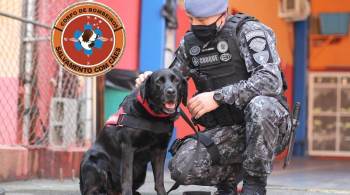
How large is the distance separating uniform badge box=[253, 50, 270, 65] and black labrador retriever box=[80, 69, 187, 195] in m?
0.50

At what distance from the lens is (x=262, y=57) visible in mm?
4023

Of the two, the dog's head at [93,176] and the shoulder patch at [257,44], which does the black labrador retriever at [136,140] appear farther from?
the shoulder patch at [257,44]

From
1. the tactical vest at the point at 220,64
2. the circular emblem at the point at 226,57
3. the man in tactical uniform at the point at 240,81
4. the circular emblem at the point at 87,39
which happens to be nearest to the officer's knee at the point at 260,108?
the man in tactical uniform at the point at 240,81

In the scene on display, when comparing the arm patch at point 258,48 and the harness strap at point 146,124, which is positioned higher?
the arm patch at point 258,48

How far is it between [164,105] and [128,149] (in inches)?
15.8

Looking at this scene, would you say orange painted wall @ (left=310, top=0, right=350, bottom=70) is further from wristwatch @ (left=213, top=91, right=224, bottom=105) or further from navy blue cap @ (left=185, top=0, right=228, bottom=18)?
wristwatch @ (left=213, top=91, right=224, bottom=105)

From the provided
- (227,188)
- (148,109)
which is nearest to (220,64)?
(148,109)

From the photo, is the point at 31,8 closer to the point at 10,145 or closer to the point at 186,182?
the point at 10,145

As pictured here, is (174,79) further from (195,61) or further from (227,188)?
(227,188)

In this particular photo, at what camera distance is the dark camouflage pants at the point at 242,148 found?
3906 millimetres

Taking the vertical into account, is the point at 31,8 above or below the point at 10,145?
above

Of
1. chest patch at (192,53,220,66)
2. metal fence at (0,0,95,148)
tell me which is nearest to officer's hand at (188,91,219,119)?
chest patch at (192,53,220,66)

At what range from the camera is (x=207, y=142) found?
4.27 metres

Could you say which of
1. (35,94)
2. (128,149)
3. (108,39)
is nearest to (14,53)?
(35,94)
